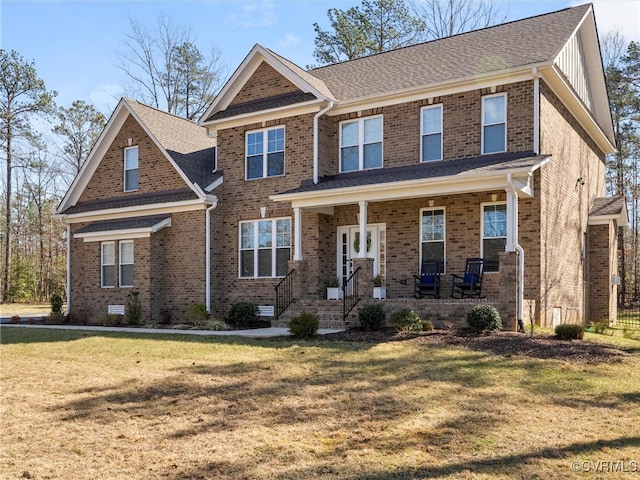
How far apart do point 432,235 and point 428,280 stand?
4.18 ft

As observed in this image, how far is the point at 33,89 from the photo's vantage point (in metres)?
37.5

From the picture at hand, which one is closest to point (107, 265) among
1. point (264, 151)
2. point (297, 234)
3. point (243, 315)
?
point (243, 315)

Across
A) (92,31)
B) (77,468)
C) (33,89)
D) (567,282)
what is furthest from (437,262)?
(33,89)

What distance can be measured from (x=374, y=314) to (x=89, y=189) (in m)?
13.6

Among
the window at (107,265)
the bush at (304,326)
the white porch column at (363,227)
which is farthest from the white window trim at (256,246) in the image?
the bush at (304,326)

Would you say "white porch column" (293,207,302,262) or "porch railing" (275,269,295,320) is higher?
"white porch column" (293,207,302,262)

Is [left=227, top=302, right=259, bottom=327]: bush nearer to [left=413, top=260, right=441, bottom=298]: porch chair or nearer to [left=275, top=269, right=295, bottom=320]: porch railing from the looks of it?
[left=275, top=269, right=295, bottom=320]: porch railing

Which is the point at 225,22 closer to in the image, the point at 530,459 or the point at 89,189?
the point at 89,189

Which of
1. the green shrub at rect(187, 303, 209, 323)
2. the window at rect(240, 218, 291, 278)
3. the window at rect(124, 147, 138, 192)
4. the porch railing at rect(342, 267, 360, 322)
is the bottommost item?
the green shrub at rect(187, 303, 209, 323)

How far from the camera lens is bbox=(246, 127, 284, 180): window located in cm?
1878

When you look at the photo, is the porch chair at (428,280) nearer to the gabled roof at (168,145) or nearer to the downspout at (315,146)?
the downspout at (315,146)

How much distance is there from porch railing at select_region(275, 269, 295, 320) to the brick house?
0.07 meters

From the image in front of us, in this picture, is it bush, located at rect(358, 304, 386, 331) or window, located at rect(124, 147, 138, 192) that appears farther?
window, located at rect(124, 147, 138, 192)

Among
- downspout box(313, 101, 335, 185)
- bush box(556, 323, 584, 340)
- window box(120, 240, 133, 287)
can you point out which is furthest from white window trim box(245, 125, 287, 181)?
bush box(556, 323, 584, 340)
